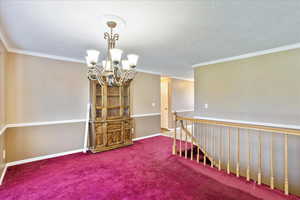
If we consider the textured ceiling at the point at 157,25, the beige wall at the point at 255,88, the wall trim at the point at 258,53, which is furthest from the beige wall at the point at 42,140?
the wall trim at the point at 258,53

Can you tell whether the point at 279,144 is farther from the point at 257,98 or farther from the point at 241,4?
the point at 241,4

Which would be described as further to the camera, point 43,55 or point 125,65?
point 43,55

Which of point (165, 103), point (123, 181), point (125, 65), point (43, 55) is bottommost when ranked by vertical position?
point (123, 181)

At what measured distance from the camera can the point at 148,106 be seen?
4910 mm

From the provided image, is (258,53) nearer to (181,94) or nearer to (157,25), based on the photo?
(157,25)

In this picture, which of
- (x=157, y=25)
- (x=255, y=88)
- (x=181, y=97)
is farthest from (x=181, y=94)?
(x=157, y=25)

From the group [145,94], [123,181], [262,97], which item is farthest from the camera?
[145,94]

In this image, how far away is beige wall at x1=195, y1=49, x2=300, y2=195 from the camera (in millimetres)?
2662

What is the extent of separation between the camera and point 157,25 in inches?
75.5

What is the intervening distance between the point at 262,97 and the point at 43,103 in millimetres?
4794

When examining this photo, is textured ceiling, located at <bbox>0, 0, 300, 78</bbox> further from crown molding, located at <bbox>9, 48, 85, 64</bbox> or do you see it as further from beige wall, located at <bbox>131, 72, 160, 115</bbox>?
beige wall, located at <bbox>131, 72, 160, 115</bbox>

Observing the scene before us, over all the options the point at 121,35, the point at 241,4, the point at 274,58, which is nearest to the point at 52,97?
the point at 121,35

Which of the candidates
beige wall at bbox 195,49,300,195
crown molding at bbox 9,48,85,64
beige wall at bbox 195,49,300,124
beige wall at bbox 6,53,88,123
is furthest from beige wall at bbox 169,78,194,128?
crown molding at bbox 9,48,85,64

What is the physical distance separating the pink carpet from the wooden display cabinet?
0.50m
